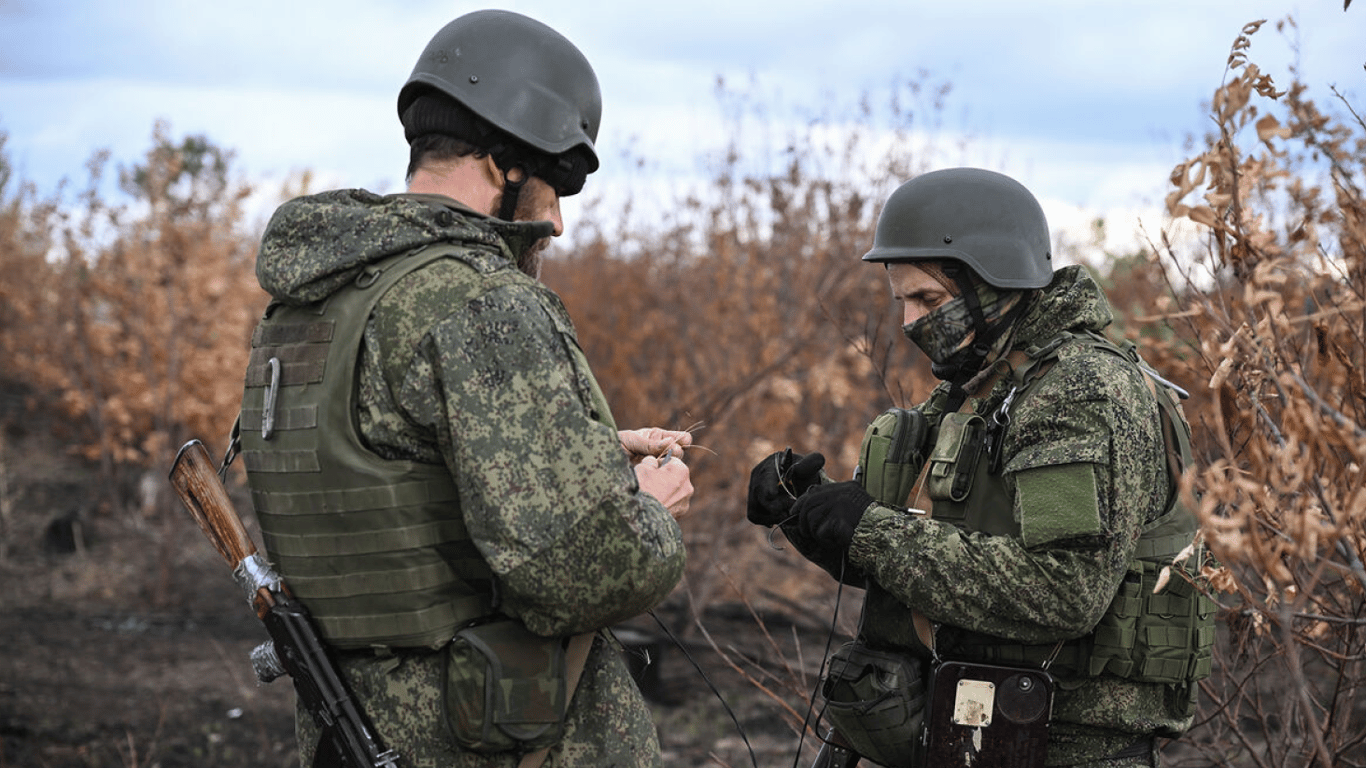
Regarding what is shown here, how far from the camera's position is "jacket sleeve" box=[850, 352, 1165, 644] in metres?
2.30

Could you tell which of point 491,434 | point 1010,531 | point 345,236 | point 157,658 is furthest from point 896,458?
point 157,658

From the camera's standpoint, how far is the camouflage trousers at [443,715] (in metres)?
1.96

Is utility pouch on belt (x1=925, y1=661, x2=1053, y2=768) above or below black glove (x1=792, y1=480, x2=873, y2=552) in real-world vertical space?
below

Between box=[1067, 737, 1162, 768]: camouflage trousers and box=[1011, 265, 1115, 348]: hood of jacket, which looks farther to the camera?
box=[1011, 265, 1115, 348]: hood of jacket

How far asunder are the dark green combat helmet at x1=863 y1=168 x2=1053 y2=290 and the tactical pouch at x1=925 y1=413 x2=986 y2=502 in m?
0.35

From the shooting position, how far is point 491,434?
70.6 inches

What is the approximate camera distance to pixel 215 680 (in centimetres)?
710

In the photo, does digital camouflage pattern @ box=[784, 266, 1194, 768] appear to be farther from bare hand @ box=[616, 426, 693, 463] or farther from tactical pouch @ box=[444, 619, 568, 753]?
tactical pouch @ box=[444, 619, 568, 753]

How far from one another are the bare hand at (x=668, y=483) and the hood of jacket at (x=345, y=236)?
18.5 inches

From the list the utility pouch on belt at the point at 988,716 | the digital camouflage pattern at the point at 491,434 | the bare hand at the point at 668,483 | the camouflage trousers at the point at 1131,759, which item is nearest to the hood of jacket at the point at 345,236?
the digital camouflage pattern at the point at 491,434

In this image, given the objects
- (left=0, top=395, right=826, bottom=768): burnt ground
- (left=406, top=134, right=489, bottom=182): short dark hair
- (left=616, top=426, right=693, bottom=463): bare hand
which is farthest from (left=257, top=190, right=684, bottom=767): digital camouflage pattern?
(left=0, top=395, right=826, bottom=768): burnt ground

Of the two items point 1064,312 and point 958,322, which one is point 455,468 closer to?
point 958,322

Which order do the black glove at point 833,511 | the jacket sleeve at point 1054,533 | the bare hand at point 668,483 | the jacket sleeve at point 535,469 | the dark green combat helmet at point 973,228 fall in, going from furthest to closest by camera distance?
1. the dark green combat helmet at point 973,228
2. the black glove at point 833,511
3. the jacket sleeve at point 1054,533
4. the bare hand at point 668,483
5. the jacket sleeve at point 535,469

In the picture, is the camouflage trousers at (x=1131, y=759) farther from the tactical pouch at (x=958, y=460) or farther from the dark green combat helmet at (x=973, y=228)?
the dark green combat helmet at (x=973, y=228)
